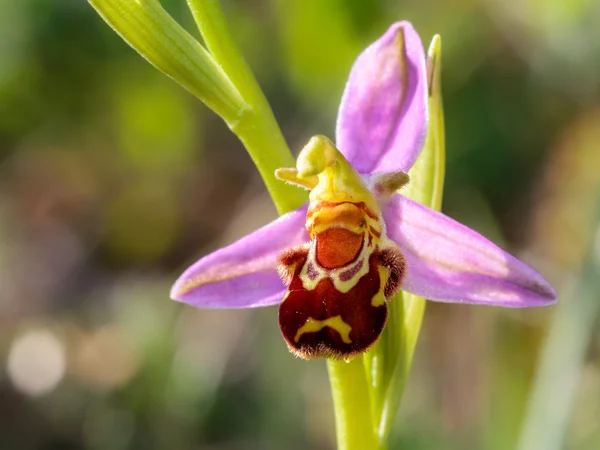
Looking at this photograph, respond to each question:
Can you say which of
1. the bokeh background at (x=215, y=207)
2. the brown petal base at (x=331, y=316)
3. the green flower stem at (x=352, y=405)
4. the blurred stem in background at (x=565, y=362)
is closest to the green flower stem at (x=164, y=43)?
the brown petal base at (x=331, y=316)

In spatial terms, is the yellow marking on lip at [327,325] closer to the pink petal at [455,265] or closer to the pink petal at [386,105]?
the pink petal at [455,265]

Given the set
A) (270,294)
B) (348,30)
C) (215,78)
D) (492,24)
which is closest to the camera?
(215,78)

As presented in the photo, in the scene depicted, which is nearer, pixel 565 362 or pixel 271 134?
pixel 271 134

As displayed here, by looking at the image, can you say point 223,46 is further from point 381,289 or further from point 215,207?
Answer: point 215,207

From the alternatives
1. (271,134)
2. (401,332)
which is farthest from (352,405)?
(271,134)

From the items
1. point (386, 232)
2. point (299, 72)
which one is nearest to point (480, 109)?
point (299, 72)

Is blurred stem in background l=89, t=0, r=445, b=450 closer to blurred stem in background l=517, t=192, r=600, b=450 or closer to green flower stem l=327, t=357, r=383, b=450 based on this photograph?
green flower stem l=327, t=357, r=383, b=450

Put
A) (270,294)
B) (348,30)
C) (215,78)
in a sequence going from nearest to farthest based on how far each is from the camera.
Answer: (215,78), (270,294), (348,30)

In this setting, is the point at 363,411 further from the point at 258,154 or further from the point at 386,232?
the point at 258,154
